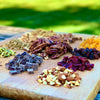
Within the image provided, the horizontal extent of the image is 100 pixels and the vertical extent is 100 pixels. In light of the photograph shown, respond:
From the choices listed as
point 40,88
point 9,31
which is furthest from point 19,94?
point 9,31

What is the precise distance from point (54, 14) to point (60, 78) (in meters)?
3.78

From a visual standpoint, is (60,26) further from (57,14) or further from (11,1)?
(11,1)

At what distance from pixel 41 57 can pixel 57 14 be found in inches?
130

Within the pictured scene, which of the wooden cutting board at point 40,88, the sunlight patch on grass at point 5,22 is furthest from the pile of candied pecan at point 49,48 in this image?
the sunlight patch on grass at point 5,22

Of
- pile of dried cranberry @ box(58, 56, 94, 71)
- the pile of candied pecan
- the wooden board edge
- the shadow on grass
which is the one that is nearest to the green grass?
the shadow on grass

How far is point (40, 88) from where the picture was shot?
1955 mm

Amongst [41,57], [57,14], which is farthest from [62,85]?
[57,14]

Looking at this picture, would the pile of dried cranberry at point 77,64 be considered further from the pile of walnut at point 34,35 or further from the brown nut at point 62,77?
the pile of walnut at point 34,35

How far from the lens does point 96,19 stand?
5176mm

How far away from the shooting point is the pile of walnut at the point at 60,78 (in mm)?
1980

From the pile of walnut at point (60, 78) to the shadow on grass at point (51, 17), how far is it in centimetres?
238

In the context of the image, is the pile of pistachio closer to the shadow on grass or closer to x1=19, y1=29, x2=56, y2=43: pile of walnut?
x1=19, y1=29, x2=56, y2=43: pile of walnut

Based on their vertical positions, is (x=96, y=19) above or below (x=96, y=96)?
above

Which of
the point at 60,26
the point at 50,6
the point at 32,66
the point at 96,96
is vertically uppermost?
the point at 50,6
